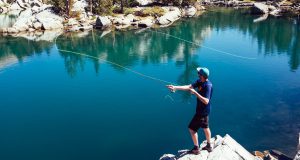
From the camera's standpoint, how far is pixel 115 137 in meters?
24.1

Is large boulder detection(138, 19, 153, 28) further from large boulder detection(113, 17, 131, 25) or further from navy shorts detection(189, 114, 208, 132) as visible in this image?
navy shorts detection(189, 114, 208, 132)

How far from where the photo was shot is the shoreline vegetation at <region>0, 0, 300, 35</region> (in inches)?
2692

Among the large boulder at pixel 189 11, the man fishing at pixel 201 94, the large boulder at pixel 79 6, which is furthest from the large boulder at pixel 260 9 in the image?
the man fishing at pixel 201 94

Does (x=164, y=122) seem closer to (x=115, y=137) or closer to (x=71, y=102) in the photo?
(x=115, y=137)

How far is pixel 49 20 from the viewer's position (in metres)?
70.2

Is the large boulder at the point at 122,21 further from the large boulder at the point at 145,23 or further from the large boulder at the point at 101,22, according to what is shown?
the large boulder at the point at 145,23

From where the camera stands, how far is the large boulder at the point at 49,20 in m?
68.3

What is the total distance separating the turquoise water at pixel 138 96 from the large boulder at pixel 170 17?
12762 mm

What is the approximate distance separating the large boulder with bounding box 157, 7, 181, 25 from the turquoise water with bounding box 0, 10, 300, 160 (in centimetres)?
1276

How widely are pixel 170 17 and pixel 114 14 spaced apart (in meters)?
12.6

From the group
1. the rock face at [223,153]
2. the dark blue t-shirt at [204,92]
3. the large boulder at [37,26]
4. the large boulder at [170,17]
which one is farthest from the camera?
the large boulder at [170,17]

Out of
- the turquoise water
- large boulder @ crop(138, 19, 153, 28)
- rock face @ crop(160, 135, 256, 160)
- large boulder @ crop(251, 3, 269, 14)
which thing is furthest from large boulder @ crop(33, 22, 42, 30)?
rock face @ crop(160, 135, 256, 160)

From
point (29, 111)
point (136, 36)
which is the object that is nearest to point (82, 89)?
point (29, 111)

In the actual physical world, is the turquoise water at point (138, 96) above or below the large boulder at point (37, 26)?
below
